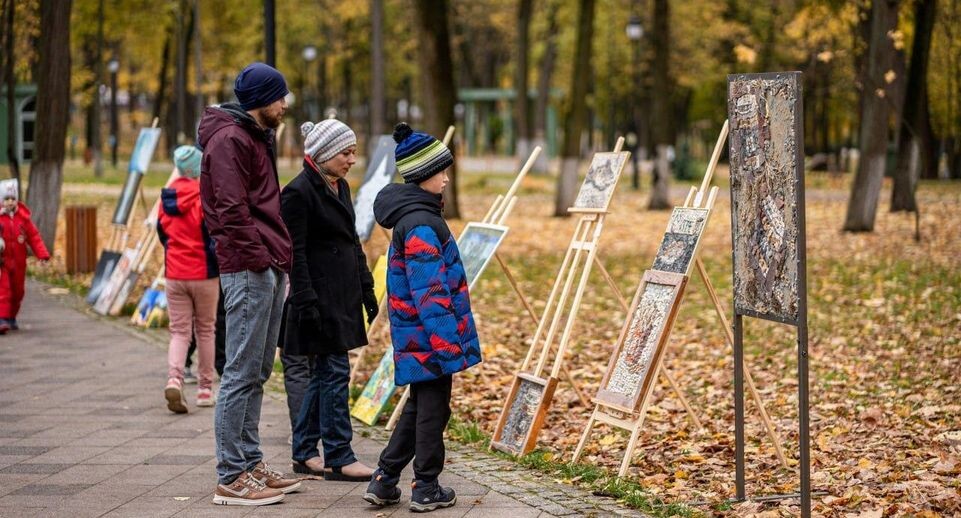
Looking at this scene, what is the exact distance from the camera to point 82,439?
26.3ft

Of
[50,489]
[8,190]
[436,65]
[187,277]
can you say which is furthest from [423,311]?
[436,65]

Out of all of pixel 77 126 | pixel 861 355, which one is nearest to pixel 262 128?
pixel 861 355

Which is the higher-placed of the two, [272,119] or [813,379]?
[272,119]

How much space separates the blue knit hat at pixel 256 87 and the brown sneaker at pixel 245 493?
180cm

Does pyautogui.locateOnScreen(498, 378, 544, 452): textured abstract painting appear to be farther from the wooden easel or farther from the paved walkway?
the wooden easel

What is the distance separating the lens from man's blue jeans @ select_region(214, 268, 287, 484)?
624cm

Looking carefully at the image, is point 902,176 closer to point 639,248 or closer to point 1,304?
point 639,248

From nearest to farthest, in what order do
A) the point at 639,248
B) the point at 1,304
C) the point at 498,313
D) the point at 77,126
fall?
the point at 1,304 < the point at 498,313 < the point at 639,248 < the point at 77,126

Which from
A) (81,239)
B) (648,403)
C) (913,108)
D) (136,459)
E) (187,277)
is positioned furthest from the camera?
(913,108)

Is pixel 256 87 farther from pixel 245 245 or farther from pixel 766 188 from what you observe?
pixel 766 188

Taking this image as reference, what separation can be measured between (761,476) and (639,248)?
14.7m

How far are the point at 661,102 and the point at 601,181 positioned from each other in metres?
21.9

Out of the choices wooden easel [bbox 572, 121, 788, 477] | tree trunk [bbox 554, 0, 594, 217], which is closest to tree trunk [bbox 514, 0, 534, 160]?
tree trunk [bbox 554, 0, 594, 217]

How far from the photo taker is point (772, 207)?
5.78m
